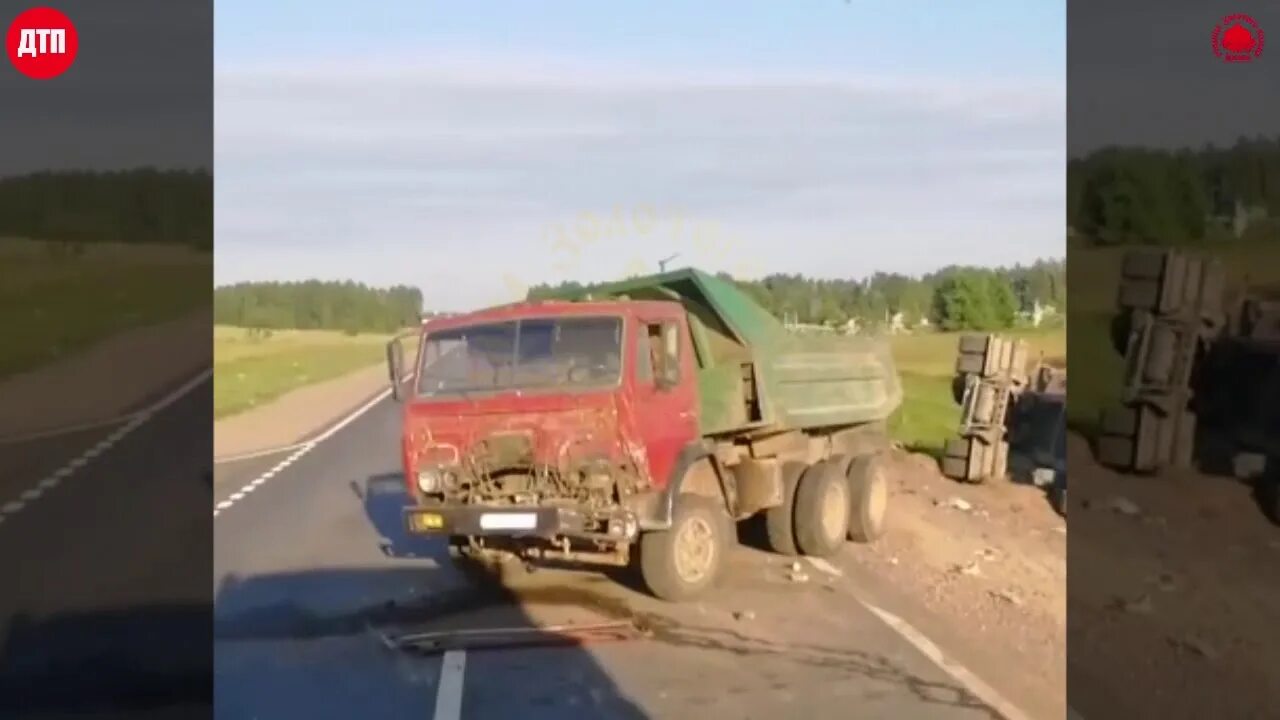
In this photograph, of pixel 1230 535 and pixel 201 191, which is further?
pixel 1230 535

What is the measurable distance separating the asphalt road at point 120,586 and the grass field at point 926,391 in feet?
13.4

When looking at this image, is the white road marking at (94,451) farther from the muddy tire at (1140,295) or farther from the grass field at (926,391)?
the grass field at (926,391)

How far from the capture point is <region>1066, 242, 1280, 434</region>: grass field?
6.18m

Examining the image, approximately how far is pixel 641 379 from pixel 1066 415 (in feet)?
6.98

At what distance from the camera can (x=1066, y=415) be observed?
23.8 ft

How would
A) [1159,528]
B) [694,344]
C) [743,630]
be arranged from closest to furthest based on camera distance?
1. [743,630]
2. [1159,528]
3. [694,344]

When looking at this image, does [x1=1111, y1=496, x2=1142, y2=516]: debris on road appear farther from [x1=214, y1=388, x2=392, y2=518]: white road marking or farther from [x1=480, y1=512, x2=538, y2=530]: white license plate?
[x1=214, y1=388, x2=392, y2=518]: white road marking

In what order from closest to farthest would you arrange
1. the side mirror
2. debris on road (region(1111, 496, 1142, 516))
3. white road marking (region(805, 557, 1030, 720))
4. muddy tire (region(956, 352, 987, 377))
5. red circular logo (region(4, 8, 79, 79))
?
red circular logo (region(4, 8, 79, 79)) → white road marking (region(805, 557, 1030, 720)) → debris on road (region(1111, 496, 1142, 516)) → the side mirror → muddy tire (region(956, 352, 987, 377))

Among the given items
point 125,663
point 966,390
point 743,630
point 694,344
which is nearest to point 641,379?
point 694,344

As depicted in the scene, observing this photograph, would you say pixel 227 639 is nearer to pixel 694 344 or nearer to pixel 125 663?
pixel 125 663

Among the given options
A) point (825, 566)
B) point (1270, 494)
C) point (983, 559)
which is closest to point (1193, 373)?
point (1270, 494)

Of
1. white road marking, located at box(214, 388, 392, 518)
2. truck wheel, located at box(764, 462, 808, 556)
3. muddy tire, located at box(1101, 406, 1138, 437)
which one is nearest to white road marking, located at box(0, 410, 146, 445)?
white road marking, located at box(214, 388, 392, 518)

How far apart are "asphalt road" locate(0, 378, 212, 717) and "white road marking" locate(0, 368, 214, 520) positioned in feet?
0.04

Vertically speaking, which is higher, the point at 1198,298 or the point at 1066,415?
the point at 1198,298
